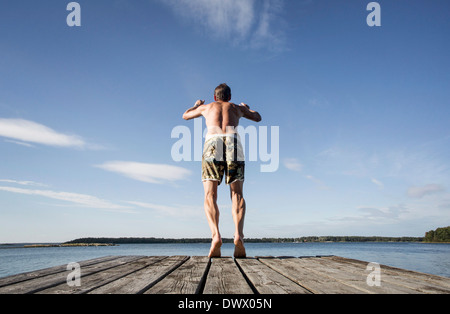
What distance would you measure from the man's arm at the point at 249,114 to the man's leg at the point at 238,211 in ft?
4.64

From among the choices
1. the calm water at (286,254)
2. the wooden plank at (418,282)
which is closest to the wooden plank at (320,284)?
the wooden plank at (418,282)

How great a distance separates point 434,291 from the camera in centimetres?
210

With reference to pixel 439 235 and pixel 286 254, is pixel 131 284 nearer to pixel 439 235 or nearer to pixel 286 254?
pixel 286 254

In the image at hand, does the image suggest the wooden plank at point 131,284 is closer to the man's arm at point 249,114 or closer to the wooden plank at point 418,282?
the wooden plank at point 418,282

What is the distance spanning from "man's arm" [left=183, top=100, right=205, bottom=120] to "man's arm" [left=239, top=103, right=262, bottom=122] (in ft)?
2.63

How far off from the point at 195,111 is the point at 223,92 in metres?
0.69

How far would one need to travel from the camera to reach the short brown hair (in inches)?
236

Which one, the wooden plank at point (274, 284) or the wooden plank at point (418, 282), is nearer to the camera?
the wooden plank at point (274, 284)

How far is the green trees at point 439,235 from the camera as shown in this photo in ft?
338

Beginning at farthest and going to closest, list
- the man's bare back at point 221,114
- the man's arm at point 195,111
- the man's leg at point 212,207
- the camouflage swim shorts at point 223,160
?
1. the man's arm at point 195,111
2. the man's bare back at point 221,114
3. the camouflage swim shorts at point 223,160
4. the man's leg at point 212,207
